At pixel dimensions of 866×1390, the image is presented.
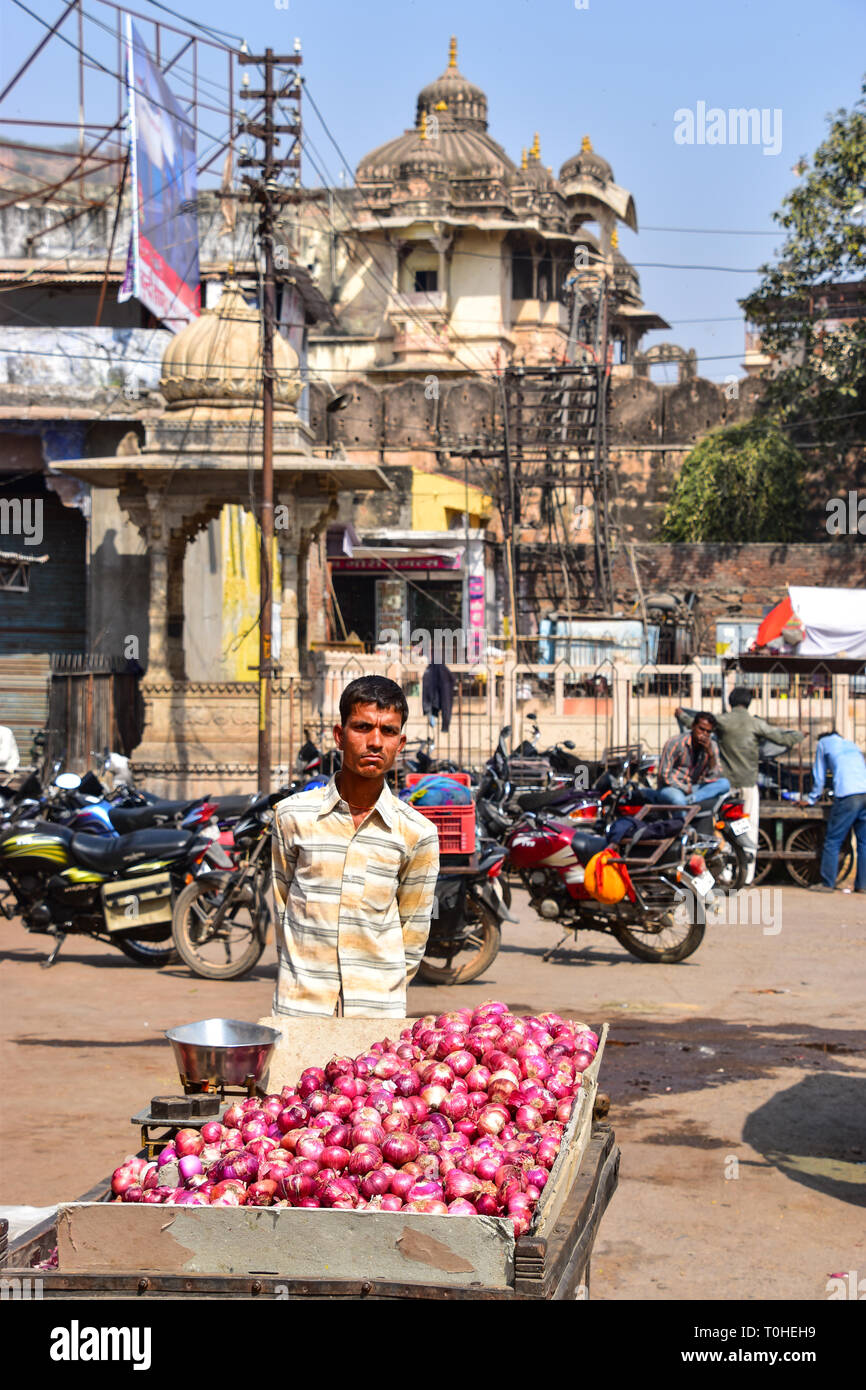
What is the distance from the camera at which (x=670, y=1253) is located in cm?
477

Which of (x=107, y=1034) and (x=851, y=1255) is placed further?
(x=107, y=1034)

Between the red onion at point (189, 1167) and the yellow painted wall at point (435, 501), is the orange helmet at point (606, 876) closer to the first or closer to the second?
the red onion at point (189, 1167)

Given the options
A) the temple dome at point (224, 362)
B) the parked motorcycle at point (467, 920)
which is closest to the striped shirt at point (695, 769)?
the parked motorcycle at point (467, 920)

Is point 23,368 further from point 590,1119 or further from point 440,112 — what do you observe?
point 440,112

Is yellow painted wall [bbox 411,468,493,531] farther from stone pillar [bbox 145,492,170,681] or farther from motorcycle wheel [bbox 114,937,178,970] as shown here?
motorcycle wheel [bbox 114,937,178,970]

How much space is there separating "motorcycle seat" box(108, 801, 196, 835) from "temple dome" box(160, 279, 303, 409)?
8.70 meters

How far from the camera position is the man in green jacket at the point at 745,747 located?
13.0 m

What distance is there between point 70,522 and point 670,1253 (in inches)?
801

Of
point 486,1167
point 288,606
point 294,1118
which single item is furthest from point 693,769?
point 486,1167

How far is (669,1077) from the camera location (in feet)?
23.0

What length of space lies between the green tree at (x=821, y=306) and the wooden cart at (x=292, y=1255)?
27829 millimetres

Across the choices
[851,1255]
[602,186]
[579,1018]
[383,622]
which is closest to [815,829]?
[579,1018]

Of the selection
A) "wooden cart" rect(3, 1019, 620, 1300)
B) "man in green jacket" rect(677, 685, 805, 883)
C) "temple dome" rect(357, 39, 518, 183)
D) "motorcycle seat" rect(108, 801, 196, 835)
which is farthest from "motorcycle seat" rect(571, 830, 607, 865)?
"temple dome" rect(357, 39, 518, 183)

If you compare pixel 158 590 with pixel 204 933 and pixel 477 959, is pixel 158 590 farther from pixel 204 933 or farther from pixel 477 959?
pixel 477 959
